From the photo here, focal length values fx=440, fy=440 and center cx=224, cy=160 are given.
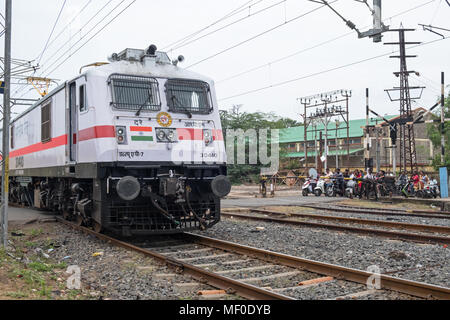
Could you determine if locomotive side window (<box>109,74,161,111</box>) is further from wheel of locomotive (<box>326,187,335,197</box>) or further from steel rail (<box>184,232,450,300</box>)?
wheel of locomotive (<box>326,187,335,197</box>)

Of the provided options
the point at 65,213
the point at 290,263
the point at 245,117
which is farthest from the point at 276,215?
the point at 245,117

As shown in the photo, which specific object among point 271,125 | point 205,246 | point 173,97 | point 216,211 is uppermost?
point 271,125

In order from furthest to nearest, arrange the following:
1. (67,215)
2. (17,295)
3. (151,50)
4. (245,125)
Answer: (245,125), (67,215), (151,50), (17,295)

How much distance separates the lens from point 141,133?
29.0 feet

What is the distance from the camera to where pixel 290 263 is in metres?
7.13

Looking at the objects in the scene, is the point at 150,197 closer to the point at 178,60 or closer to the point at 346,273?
the point at 178,60

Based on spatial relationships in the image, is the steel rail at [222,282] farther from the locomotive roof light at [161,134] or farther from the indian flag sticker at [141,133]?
the locomotive roof light at [161,134]

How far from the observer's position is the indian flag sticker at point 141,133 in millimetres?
8750

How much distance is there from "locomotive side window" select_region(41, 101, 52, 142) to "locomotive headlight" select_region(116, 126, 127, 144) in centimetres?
433

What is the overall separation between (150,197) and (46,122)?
5415mm

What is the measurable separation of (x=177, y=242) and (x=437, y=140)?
42.0m

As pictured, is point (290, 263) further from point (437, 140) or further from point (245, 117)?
point (437, 140)

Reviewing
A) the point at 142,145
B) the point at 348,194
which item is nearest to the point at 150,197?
the point at 142,145
